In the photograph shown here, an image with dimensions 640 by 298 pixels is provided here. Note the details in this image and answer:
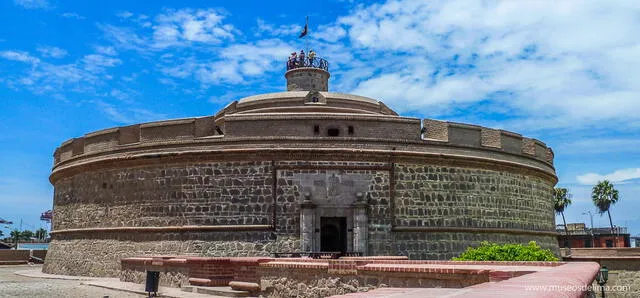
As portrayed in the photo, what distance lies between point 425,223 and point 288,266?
8079 millimetres

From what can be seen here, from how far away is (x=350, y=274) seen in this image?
9531 millimetres

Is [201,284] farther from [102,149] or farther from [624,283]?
[624,283]

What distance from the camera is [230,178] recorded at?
17.6 m

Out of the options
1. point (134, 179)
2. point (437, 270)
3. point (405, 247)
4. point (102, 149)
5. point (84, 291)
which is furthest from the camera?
point (102, 149)

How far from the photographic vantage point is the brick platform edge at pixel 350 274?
21.7ft

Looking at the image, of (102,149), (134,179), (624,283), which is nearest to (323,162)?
(134,179)

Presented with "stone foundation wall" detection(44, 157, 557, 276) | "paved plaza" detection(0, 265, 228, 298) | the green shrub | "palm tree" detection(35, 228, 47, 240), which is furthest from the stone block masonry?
"palm tree" detection(35, 228, 47, 240)

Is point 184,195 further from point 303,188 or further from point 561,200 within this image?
point 561,200

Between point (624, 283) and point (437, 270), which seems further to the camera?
point (624, 283)

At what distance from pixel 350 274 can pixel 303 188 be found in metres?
7.94

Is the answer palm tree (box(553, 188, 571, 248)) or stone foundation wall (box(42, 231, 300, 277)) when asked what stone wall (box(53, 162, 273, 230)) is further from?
palm tree (box(553, 188, 571, 248))

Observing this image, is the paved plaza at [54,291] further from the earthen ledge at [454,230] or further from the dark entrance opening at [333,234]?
the earthen ledge at [454,230]

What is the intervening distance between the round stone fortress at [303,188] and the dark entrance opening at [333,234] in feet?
0.12

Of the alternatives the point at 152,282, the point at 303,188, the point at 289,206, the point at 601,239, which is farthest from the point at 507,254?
the point at 601,239
